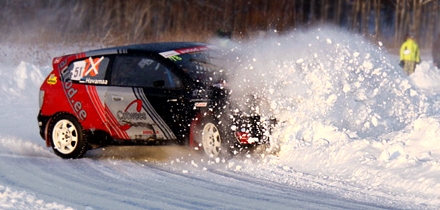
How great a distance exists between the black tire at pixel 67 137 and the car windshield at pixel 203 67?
1.75m

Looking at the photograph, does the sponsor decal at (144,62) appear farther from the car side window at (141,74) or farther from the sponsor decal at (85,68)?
the sponsor decal at (85,68)

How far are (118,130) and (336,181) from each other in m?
3.33

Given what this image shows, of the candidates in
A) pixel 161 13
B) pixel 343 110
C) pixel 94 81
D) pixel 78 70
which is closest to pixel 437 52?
pixel 343 110

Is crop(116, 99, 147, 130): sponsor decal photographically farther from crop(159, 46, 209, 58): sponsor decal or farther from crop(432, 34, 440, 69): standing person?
crop(432, 34, 440, 69): standing person

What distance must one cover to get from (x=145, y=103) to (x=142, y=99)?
7 cm

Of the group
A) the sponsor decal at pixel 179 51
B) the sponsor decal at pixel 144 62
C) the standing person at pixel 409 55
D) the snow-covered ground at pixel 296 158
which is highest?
the standing person at pixel 409 55

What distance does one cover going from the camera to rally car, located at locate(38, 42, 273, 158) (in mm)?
10797

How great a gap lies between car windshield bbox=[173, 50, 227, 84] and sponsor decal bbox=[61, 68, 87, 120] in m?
1.56

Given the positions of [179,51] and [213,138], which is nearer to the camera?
[213,138]

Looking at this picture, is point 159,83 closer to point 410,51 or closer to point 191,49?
point 191,49

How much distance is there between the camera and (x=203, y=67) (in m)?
11.3

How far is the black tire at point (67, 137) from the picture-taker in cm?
1171

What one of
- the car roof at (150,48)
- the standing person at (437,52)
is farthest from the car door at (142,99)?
the standing person at (437,52)

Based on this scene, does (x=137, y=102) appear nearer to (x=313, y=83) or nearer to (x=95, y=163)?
(x=95, y=163)
